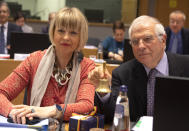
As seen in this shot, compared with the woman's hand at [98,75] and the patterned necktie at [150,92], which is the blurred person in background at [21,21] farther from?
the woman's hand at [98,75]

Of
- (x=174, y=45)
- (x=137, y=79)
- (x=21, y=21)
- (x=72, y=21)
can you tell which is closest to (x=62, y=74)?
(x=72, y=21)

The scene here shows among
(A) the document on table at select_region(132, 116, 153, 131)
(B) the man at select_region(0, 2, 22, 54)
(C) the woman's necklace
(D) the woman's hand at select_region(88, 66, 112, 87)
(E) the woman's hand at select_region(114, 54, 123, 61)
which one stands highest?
(B) the man at select_region(0, 2, 22, 54)

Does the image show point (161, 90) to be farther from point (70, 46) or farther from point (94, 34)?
point (94, 34)

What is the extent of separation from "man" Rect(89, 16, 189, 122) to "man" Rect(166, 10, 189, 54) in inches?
176

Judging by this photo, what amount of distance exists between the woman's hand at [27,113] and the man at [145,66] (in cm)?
44

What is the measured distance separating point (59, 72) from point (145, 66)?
0.66m

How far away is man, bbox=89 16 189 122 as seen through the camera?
6.66ft

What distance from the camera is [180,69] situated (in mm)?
2062

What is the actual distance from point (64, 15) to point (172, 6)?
752 centimetres

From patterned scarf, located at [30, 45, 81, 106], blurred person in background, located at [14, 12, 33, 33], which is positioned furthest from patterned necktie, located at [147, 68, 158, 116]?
blurred person in background, located at [14, 12, 33, 33]

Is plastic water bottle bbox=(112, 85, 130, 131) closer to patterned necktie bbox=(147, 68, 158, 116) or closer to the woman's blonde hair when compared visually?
patterned necktie bbox=(147, 68, 158, 116)

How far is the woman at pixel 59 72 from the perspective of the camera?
2.24m

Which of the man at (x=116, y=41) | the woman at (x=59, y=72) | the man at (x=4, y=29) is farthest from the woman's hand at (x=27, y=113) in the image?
the man at (x=116, y=41)

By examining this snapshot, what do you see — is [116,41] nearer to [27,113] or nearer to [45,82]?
→ [45,82]
